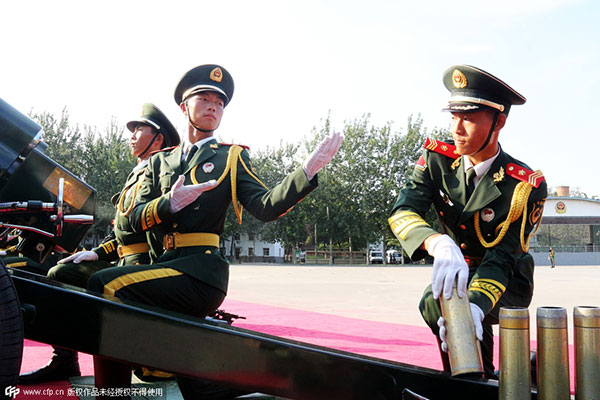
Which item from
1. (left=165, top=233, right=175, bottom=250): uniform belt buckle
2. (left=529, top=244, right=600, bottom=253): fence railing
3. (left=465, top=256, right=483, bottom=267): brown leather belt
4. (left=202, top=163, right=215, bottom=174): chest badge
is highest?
(left=202, top=163, right=215, bottom=174): chest badge

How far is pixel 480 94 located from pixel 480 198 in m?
0.42

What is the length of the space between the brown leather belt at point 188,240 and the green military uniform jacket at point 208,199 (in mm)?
18

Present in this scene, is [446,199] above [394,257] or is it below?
above

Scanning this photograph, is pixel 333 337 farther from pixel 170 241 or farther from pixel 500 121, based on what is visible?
pixel 500 121

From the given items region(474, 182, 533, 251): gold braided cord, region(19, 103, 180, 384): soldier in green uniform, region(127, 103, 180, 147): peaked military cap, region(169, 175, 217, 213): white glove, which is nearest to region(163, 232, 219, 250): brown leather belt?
region(169, 175, 217, 213): white glove

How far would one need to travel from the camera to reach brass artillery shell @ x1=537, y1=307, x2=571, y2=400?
1550 mm

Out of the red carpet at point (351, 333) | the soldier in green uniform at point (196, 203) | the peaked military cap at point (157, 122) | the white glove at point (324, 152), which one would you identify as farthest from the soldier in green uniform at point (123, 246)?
the red carpet at point (351, 333)

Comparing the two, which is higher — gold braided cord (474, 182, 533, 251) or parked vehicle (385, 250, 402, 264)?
gold braided cord (474, 182, 533, 251)

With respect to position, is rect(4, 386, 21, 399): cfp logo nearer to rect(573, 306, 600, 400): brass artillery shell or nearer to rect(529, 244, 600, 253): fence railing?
rect(573, 306, 600, 400): brass artillery shell

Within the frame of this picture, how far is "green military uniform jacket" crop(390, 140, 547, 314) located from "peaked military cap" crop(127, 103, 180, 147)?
2200mm

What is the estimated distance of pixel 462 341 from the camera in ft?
5.37

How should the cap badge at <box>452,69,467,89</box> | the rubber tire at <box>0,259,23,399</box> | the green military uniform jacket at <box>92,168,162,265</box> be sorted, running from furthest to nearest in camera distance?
1. the green military uniform jacket at <box>92,168,162,265</box>
2. the cap badge at <box>452,69,467,89</box>
3. the rubber tire at <box>0,259,23,399</box>

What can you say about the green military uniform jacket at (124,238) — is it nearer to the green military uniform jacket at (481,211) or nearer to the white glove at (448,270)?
the green military uniform jacket at (481,211)

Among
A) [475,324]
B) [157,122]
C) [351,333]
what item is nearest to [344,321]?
[351,333]
